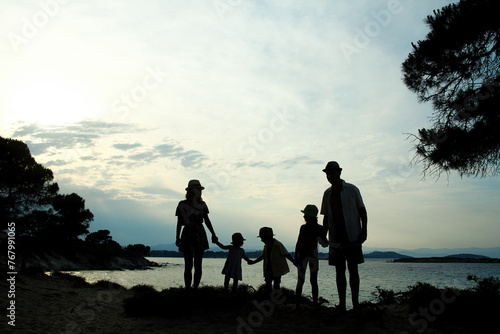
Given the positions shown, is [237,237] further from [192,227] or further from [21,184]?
[21,184]

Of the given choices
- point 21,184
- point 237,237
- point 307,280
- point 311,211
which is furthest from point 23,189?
point 307,280

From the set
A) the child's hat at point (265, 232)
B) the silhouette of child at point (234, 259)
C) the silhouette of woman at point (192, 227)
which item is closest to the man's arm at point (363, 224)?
the child's hat at point (265, 232)

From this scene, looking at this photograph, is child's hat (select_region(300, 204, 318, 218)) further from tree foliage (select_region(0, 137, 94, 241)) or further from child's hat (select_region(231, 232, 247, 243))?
tree foliage (select_region(0, 137, 94, 241))

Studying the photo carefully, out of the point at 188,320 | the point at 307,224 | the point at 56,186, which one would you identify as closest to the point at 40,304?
the point at 188,320

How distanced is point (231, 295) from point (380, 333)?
3.01 m

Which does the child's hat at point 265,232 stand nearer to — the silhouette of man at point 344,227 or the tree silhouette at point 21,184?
the silhouette of man at point 344,227

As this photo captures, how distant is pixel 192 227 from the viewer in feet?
23.1

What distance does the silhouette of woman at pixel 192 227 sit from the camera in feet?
22.9

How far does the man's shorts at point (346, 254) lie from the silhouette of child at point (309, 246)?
63 centimetres

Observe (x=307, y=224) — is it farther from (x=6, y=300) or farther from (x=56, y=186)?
(x=56, y=186)

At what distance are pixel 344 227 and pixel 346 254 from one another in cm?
43

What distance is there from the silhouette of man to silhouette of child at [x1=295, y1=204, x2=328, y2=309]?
0.54m

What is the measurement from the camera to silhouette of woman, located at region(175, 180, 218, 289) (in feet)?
22.9

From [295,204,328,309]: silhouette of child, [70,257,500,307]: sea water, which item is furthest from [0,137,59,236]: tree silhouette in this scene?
[295,204,328,309]: silhouette of child
